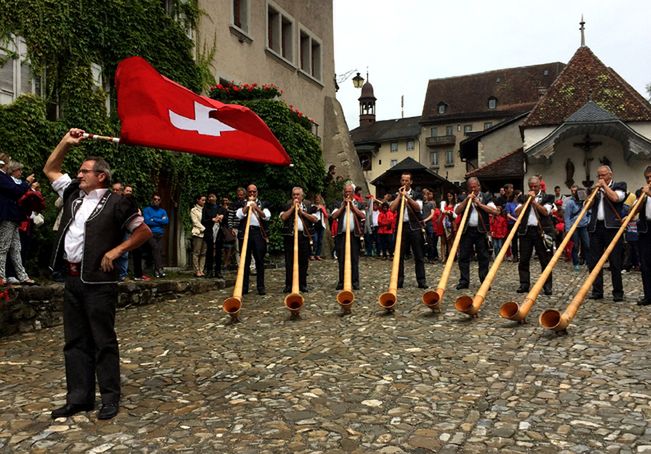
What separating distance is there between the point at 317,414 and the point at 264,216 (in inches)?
280

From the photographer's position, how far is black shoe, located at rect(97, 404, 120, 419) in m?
5.27

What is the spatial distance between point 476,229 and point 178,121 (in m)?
7.01

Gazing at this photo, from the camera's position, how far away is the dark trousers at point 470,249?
11.9 meters

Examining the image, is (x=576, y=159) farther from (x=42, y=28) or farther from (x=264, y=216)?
(x=42, y=28)

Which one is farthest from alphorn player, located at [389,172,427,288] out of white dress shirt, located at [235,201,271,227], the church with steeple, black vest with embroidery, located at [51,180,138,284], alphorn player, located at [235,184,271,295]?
the church with steeple

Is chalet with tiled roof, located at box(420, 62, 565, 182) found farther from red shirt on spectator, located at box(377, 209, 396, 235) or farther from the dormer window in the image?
red shirt on spectator, located at box(377, 209, 396, 235)

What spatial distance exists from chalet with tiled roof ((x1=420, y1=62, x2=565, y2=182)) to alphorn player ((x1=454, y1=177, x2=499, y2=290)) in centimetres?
5736

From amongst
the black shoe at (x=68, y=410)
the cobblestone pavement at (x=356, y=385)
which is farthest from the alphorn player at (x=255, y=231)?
the black shoe at (x=68, y=410)

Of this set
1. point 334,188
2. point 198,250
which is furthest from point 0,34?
point 334,188

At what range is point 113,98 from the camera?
14.3m

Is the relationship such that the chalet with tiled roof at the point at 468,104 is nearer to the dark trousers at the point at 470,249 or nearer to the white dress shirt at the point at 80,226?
the dark trousers at the point at 470,249

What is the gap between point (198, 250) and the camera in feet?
47.4

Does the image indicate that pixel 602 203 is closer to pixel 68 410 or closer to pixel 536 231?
pixel 536 231

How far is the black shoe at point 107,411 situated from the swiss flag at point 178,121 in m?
2.56
